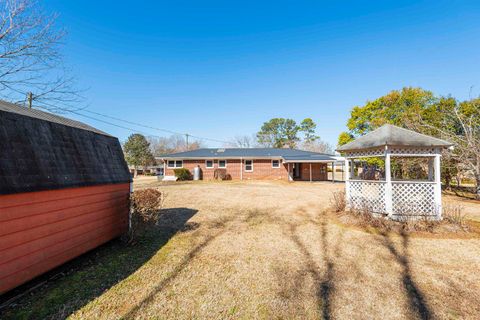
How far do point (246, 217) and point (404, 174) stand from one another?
14.6 meters

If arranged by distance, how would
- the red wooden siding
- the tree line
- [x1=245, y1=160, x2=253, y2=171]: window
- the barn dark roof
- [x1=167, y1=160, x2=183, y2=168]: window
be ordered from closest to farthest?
1. the red wooden siding
2. the barn dark roof
3. the tree line
4. [x1=245, y1=160, x2=253, y2=171]: window
5. [x1=167, y1=160, x2=183, y2=168]: window

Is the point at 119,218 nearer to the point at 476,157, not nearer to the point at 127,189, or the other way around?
the point at 127,189

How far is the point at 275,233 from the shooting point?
670 cm

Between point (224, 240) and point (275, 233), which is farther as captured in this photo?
point (275, 233)

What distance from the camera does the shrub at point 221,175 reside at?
24.1 meters

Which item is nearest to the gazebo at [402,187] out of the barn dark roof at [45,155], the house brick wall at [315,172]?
the barn dark roof at [45,155]

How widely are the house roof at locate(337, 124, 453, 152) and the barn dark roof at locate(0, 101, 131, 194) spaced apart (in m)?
8.81

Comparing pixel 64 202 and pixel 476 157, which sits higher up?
pixel 476 157

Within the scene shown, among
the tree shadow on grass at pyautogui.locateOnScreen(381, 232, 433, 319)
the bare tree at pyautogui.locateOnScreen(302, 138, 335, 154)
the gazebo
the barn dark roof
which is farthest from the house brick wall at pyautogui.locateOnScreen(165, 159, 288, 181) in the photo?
the bare tree at pyautogui.locateOnScreen(302, 138, 335, 154)

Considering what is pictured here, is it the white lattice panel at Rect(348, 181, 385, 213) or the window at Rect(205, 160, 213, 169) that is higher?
the window at Rect(205, 160, 213, 169)

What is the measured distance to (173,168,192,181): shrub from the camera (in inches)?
941

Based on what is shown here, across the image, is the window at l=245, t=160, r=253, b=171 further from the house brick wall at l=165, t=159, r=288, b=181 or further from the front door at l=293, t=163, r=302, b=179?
the front door at l=293, t=163, r=302, b=179

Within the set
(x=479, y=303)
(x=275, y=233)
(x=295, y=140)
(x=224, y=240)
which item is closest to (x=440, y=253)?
(x=479, y=303)

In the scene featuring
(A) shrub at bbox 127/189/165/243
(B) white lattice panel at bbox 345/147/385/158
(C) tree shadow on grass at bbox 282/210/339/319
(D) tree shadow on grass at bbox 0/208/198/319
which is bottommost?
(C) tree shadow on grass at bbox 282/210/339/319
